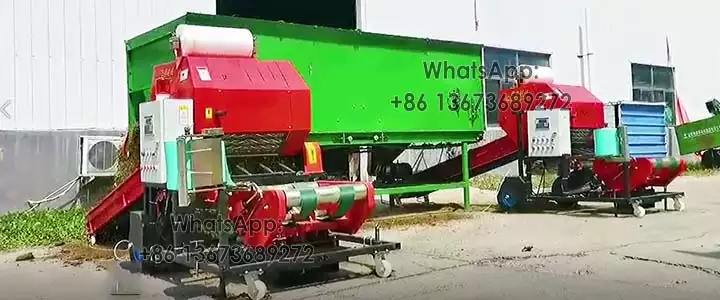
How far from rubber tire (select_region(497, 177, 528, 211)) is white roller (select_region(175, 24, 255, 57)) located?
6378mm

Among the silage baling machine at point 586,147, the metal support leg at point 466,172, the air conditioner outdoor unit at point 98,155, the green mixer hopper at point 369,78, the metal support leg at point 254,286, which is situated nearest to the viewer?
the metal support leg at point 254,286

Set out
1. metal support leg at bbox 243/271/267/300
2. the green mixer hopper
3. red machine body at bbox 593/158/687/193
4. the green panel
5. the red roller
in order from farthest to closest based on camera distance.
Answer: red machine body at bbox 593/158/687/193, the green panel, the green mixer hopper, the red roller, metal support leg at bbox 243/271/267/300

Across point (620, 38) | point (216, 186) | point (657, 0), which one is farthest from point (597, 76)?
point (216, 186)

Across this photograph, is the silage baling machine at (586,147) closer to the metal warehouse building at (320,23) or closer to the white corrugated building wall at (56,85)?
the metal warehouse building at (320,23)

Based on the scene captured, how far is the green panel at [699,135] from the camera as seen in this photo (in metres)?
10.3

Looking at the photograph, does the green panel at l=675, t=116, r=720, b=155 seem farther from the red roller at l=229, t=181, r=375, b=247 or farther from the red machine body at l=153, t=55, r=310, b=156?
the red machine body at l=153, t=55, r=310, b=156

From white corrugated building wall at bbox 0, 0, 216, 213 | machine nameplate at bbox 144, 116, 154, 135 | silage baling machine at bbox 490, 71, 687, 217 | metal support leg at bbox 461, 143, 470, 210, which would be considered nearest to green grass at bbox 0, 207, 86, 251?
white corrugated building wall at bbox 0, 0, 216, 213

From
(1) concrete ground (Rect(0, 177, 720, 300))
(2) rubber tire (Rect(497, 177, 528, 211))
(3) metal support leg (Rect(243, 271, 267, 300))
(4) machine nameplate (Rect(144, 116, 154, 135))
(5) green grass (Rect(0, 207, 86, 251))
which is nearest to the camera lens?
(3) metal support leg (Rect(243, 271, 267, 300))

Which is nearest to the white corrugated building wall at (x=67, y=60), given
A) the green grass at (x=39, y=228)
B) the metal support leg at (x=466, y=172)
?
the green grass at (x=39, y=228)

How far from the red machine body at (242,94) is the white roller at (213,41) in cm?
6

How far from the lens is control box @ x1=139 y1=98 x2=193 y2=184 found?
574 cm

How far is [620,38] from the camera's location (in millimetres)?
21922

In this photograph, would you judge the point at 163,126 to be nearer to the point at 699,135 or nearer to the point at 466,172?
the point at 466,172

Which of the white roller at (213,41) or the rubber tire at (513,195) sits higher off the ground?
the white roller at (213,41)
